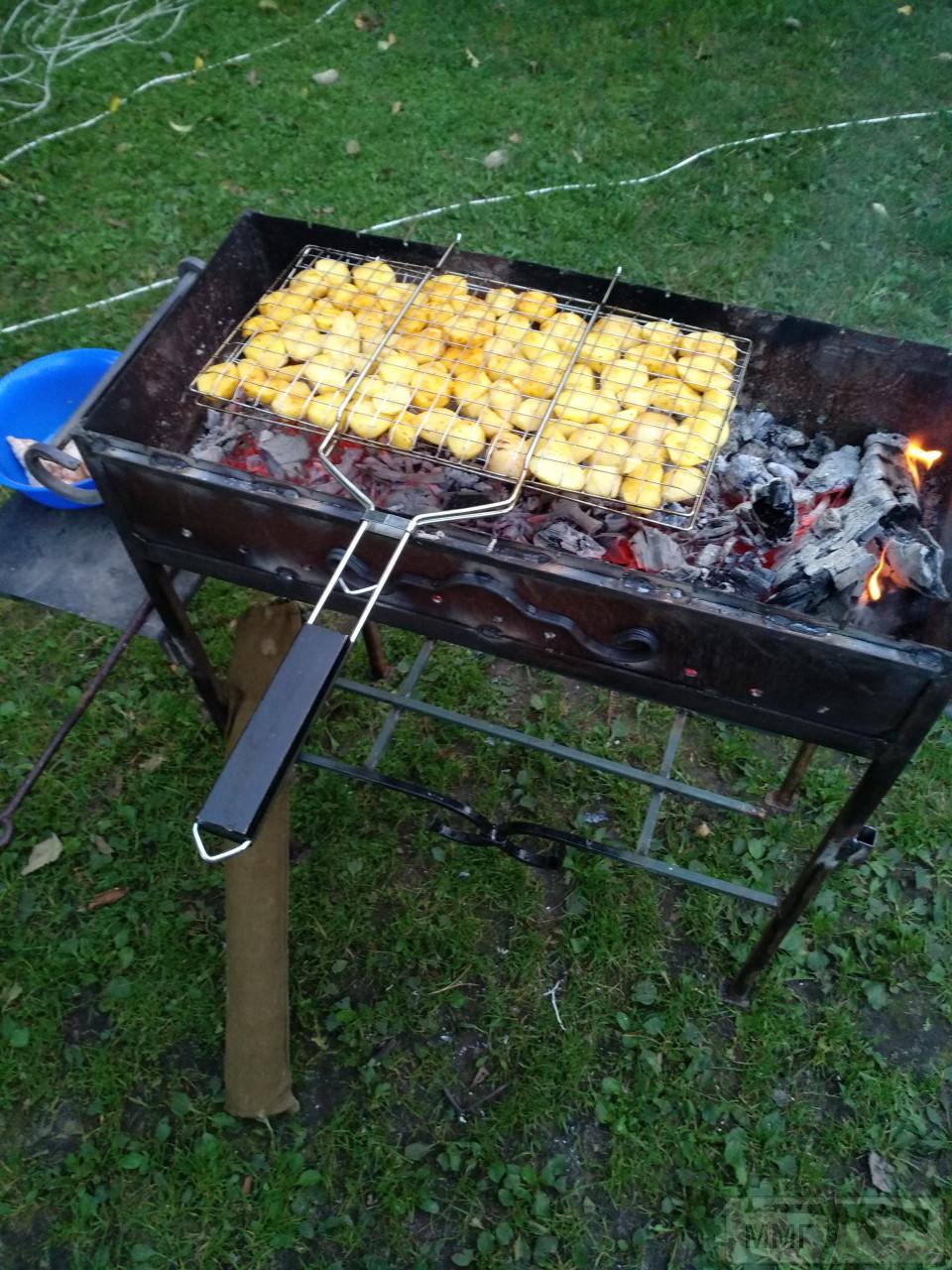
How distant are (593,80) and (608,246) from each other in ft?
5.96

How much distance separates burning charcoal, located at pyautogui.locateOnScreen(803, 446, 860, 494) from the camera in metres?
2.30

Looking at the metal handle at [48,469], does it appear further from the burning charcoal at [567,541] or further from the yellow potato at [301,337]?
the burning charcoal at [567,541]

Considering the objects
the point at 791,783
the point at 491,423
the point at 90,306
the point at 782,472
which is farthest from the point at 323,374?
the point at 90,306

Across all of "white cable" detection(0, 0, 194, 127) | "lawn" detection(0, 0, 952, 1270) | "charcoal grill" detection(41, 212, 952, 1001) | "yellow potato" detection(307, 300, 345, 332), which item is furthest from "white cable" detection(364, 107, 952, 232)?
"yellow potato" detection(307, 300, 345, 332)

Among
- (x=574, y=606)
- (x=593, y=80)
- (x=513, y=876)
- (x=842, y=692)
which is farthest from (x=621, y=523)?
(x=593, y=80)

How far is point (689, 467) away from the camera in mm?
2068

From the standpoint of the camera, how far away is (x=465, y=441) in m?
2.09

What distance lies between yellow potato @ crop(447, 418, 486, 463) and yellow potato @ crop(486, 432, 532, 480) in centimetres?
4

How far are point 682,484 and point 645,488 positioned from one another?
3.4 inches

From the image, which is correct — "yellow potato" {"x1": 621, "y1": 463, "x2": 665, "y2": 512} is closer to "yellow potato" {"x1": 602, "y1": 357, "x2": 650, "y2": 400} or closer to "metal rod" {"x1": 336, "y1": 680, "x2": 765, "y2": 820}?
"yellow potato" {"x1": 602, "y1": 357, "x2": 650, "y2": 400}

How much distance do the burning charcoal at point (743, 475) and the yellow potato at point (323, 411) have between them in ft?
3.26

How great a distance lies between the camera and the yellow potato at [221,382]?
221 cm

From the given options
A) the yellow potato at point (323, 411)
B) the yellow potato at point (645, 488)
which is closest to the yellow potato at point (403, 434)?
the yellow potato at point (323, 411)

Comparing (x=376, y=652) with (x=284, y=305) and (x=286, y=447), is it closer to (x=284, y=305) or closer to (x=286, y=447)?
(x=286, y=447)
